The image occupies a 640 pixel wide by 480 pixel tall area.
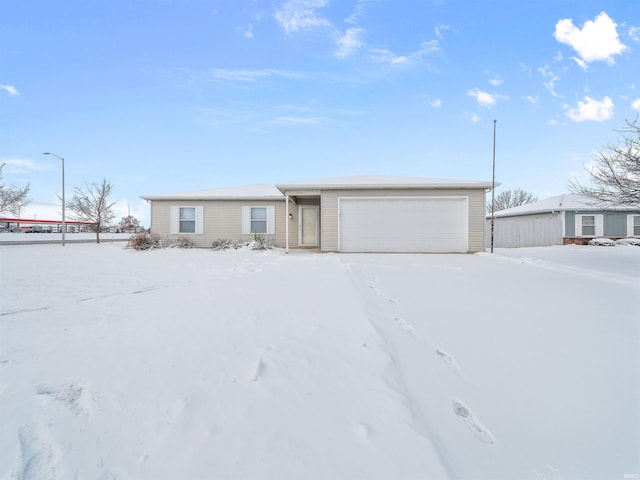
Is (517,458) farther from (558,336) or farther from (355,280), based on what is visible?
(355,280)

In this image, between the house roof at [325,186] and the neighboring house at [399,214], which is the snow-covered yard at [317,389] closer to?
the neighboring house at [399,214]

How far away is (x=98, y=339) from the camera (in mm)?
2795

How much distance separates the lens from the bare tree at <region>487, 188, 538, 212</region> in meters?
44.7

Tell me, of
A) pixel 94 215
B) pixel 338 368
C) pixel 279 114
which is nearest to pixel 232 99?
pixel 279 114

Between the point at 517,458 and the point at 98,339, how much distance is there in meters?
3.49

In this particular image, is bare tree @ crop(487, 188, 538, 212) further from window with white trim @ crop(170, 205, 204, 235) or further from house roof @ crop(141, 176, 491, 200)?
window with white trim @ crop(170, 205, 204, 235)

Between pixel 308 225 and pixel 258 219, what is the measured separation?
8.22 feet

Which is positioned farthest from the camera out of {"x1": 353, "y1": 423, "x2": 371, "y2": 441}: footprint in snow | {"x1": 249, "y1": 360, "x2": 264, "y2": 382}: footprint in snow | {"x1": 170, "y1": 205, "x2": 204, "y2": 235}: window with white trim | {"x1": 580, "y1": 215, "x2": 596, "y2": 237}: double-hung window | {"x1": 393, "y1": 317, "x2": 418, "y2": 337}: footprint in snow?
{"x1": 580, "y1": 215, "x2": 596, "y2": 237}: double-hung window

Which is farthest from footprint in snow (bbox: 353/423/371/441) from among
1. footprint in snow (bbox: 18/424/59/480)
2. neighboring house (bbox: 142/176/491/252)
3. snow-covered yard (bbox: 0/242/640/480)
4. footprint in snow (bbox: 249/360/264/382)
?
neighboring house (bbox: 142/176/491/252)

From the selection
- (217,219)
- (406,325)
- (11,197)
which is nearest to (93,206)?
(11,197)

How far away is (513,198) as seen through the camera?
150 ft

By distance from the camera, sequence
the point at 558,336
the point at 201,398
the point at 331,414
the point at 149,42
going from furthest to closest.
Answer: the point at 149,42 < the point at 558,336 < the point at 201,398 < the point at 331,414

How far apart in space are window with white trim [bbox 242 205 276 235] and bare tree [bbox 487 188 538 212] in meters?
42.4

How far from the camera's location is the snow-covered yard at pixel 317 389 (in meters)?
1.45
